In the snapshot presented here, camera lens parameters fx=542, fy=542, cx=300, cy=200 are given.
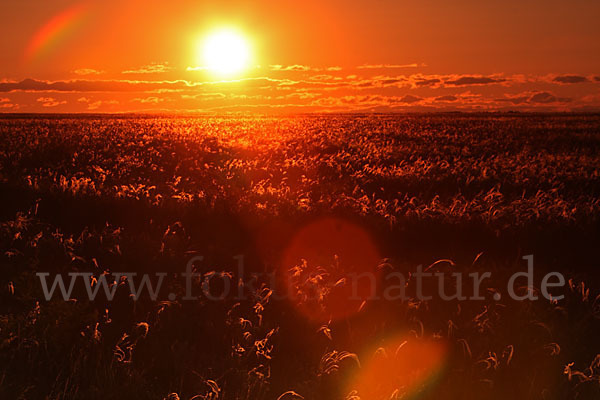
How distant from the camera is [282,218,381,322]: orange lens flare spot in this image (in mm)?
5242

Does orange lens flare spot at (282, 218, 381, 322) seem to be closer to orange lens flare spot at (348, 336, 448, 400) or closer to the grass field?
the grass field

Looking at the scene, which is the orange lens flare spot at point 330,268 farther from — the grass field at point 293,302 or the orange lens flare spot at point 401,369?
the orange lens flare spot at point 401,369

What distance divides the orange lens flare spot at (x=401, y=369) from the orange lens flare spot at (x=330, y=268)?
764 mm

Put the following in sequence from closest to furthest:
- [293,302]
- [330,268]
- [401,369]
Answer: [401,369], [293,302], [330,268]

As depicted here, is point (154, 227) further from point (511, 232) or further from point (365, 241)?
point (511, 232)

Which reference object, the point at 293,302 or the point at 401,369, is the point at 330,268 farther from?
the point at 401,369

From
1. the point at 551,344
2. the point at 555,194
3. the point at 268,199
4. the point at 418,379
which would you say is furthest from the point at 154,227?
the point at 555,194

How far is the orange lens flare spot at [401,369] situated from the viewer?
12.8ft

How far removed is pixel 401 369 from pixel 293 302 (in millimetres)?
Result: 1421

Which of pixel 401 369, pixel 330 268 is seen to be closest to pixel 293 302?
pixel 330 268

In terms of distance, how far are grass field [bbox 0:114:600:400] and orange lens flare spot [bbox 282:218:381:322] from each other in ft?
0.10

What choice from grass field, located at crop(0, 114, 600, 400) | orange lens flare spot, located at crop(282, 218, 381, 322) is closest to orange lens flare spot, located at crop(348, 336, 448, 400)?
grass field, located at crop(0, 114, 600, 400)

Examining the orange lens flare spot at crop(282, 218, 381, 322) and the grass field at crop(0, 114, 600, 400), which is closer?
the grass field at crop(0, 114, 600, 400)

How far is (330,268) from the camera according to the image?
6172 millimetres
